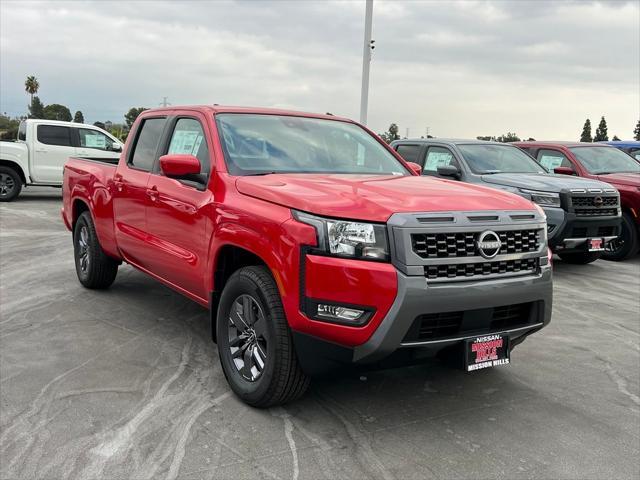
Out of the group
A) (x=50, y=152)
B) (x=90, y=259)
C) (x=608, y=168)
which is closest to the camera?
(x=90, y=259)

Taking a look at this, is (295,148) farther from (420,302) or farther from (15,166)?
(15,166)

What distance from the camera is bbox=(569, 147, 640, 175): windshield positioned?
10.2 meters

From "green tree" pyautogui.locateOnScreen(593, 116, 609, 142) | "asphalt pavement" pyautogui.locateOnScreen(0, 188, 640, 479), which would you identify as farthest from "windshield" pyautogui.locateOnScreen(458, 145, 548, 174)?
"green tree" pyautogui.locateOnScreen(593, 116, 609, 142)

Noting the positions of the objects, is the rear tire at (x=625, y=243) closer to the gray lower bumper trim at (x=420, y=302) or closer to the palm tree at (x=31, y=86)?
the gray lower bumper trim at (x=420, y=302)

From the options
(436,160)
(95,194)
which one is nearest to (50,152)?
(436,160)

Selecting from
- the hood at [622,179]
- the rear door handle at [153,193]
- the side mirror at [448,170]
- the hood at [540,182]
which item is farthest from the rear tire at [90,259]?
the hood at [622,179]

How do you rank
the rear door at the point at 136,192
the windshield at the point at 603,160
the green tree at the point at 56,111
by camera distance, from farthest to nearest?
the green tree at the point at 56,111 → the windshield at the point at 603,160 → the rear door at the point at 136,192

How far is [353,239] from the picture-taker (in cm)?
306

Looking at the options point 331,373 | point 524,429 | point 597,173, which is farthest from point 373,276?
point 597,173

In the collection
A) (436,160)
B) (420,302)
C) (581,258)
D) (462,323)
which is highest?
(436,160)

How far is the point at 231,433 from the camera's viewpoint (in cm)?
330

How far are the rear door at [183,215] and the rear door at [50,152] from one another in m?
11.9

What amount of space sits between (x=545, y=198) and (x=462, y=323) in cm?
521

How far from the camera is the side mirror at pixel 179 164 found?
3.97m
